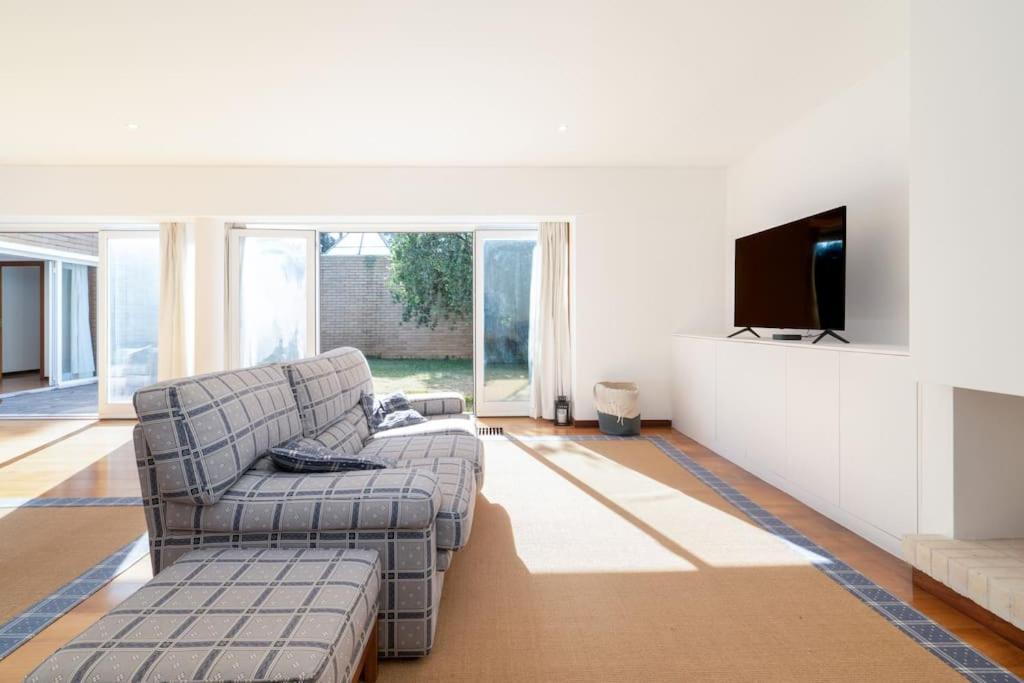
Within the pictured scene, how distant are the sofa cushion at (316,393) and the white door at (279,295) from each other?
320 cm

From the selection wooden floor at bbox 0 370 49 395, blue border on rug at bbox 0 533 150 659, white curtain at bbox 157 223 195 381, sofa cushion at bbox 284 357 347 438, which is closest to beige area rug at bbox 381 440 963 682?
sofa cushion at bbox 284 357 347 438

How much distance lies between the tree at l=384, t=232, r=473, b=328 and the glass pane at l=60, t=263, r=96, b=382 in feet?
15.9

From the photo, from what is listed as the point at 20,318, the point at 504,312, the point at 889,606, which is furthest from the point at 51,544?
the point at 20,318

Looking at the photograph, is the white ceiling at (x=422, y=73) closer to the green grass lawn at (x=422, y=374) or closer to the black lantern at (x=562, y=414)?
the black lantern at (x=562, y=414)

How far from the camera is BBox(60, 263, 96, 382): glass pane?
8.18 meters

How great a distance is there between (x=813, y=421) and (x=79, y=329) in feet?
33.4

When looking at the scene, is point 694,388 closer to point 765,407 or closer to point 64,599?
point 765,407

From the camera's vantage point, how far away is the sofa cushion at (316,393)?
7.99 ft

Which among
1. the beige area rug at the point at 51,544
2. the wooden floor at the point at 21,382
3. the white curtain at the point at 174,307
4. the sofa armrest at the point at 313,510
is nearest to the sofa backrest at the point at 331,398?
the sofa armrest at the point at 313,510

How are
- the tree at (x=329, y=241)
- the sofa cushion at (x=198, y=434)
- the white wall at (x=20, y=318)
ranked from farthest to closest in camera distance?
the tree at (x=329, y=241), the white wall at (x=20, y=318), the sofa cushion at (x=198, y=434)

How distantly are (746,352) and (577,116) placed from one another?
2.15 metres

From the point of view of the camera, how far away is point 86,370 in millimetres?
8492

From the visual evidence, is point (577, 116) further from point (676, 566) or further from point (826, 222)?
point (676, 566)

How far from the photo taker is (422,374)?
927 centimetres
